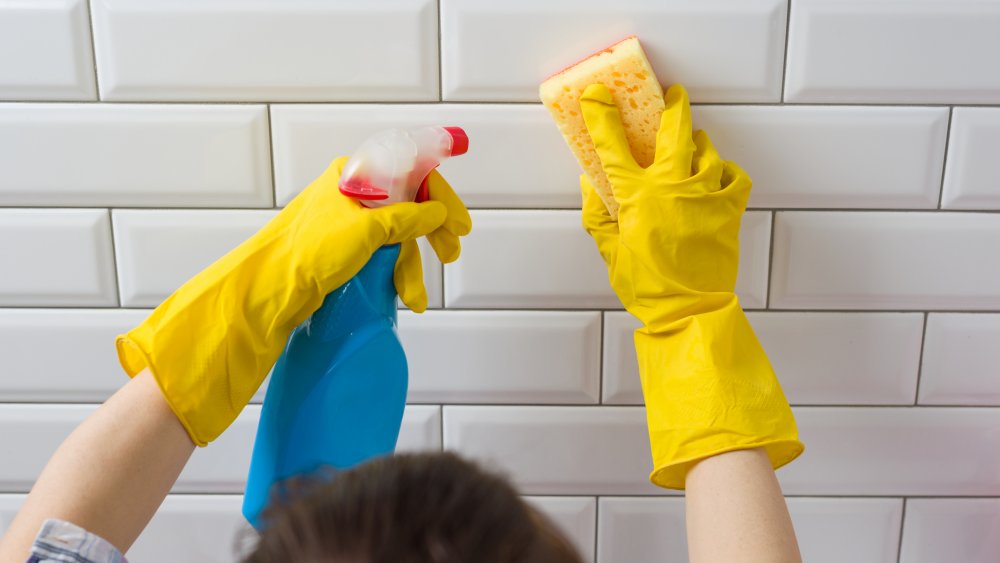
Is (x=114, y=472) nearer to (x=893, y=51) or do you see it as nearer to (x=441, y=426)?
(x=441, y=426)

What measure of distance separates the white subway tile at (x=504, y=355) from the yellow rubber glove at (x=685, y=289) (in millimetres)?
97

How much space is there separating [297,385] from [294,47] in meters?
0.30

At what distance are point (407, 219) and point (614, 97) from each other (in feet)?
0.69

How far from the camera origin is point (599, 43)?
0.70 metres

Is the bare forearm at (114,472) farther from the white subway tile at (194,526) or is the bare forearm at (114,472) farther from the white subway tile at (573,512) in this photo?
the white subway tile at (573,512)

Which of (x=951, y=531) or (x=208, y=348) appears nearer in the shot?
(x=208, y=348)

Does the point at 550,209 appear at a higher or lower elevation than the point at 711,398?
higher

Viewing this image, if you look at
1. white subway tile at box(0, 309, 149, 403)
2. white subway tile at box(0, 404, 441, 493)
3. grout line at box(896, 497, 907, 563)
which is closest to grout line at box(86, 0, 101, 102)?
white subway tile at box(0, 309, 149, 403)

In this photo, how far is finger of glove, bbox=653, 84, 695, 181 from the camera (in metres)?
0.66

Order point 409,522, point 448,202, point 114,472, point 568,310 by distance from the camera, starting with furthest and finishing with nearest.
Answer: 1. point 568,310
2. point 448,202
3. point 114,472
4. point 409,522

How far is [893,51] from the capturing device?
702mm

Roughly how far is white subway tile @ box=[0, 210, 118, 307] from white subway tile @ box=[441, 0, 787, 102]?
36 cm

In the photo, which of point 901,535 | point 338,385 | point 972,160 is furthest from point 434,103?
point 901,535

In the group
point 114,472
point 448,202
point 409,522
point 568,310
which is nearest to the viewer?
point 409,522
